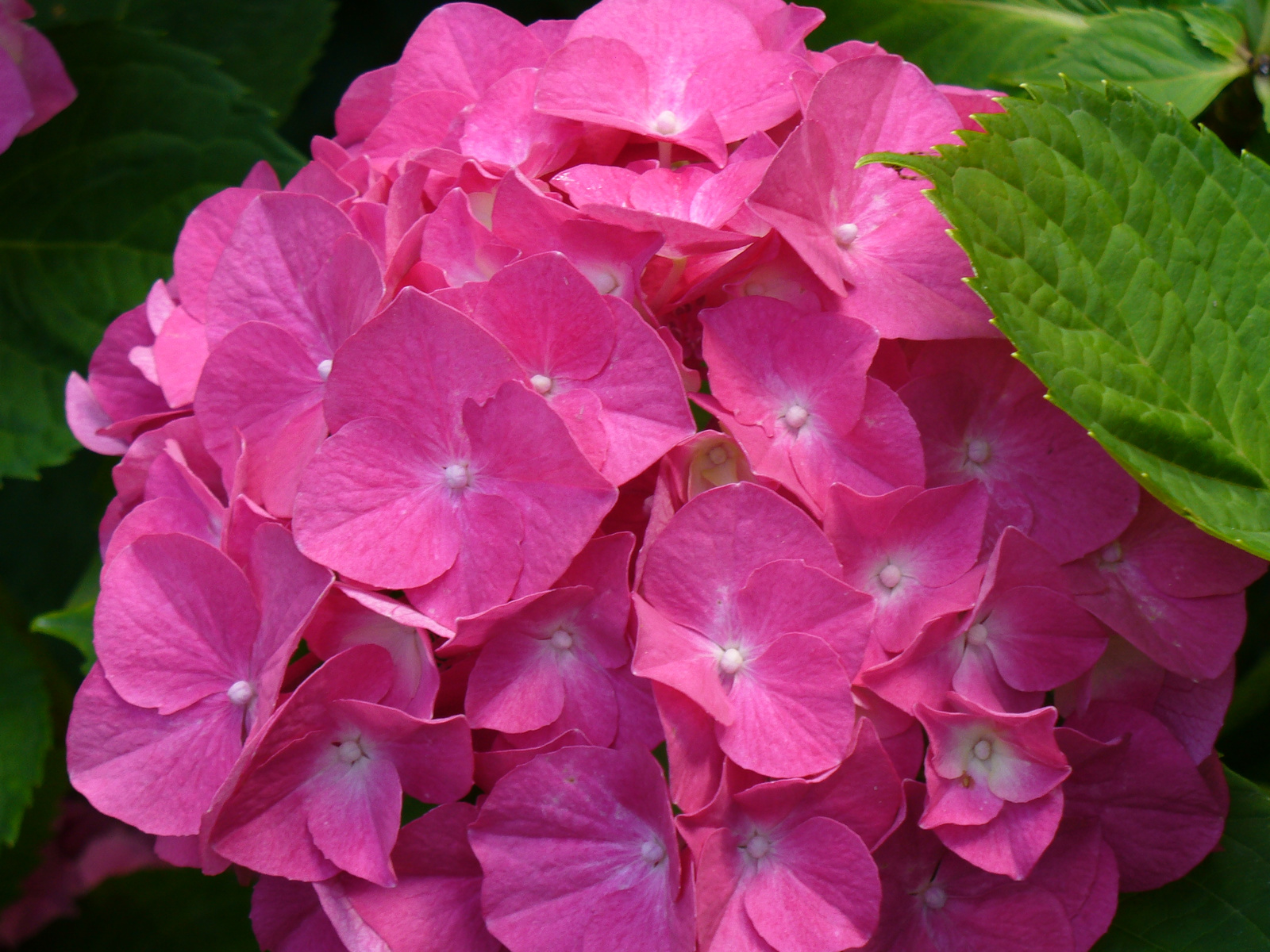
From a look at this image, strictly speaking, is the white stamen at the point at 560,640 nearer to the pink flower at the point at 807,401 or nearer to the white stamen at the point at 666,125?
the pink flower at the point at 807,401

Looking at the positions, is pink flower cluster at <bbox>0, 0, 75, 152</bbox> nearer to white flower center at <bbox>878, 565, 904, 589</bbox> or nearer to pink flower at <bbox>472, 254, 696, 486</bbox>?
pink flower at <bbox>472, 254, 696, 486</bbox>

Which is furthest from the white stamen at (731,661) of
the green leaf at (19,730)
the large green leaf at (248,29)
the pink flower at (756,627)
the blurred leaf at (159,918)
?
the large green leaf at (248,29)

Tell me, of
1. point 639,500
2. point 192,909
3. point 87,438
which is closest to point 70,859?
point 192,909

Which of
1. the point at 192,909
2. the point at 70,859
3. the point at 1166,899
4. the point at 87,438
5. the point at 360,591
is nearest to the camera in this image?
the point at 360,591

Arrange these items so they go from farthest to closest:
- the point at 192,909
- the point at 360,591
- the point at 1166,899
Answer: the point at 192,909 → the point at 1166,899 → the point at 360,591

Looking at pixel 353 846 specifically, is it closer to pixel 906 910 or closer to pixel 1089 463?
pixel 906 910
